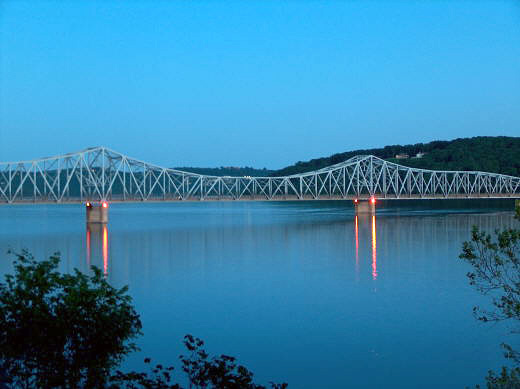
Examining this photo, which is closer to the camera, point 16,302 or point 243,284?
point 16,302

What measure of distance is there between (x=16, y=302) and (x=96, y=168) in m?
63.0

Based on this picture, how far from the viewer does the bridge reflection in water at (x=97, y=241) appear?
108 feet

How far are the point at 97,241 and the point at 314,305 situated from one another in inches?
1025

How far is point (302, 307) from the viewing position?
20000 millimetres

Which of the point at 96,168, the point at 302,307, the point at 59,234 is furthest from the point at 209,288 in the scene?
the point at 96,168

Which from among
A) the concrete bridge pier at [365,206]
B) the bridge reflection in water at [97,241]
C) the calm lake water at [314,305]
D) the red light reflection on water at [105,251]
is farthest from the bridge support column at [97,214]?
the concrete bridge pier at [365,206]

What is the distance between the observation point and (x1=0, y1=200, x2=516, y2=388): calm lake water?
1368cm

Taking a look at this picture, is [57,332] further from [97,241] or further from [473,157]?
[473,157]

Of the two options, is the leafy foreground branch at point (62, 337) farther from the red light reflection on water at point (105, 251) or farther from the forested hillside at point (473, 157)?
the forested hillside at point (473, 157)

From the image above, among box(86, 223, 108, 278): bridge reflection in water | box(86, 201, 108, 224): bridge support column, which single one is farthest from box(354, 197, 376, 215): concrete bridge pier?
box(86, 223, 108, 278): bridge reflection in water

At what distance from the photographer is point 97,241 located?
42906mm

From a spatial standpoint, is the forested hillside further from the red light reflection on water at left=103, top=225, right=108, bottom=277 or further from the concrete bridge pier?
the red light reflection on water at left=103, top=225, right=108, bottom=277

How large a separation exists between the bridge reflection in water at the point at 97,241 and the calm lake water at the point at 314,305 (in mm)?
156

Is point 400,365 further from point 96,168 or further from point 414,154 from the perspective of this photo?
point 414,154
